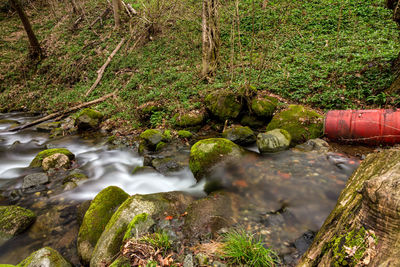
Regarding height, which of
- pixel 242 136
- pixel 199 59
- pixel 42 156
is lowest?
pixel 42 156

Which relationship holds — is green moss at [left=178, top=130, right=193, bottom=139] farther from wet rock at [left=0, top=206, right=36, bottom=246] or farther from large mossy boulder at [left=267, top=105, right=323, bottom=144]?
wet rock at [left=0, top=206, right=36, bottom=246]

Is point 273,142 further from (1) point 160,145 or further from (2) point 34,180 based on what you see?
(2) point 34,180

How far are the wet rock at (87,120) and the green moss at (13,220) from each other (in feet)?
15.7

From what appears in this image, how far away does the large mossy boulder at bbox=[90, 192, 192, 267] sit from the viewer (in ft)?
8.54

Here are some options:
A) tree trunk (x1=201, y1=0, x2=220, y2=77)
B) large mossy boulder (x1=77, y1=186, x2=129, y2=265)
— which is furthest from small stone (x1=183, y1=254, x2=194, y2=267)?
tree trunk (x1=201, y1=0, x2=220, y2=77)

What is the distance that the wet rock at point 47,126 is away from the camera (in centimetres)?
868

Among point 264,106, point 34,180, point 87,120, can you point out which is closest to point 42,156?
point 34,180

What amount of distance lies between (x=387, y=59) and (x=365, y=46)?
2103 mm

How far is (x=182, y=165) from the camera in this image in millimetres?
5352

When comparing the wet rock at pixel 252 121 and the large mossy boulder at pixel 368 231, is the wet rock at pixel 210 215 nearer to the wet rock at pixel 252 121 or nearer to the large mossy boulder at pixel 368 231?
the large mossy boulder at pixel 368 231

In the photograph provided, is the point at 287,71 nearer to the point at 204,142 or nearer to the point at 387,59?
the point at 387,59

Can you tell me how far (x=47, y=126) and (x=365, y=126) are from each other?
1099cm

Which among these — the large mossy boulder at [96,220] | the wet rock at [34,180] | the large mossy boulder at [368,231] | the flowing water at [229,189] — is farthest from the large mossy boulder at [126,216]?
the wet rock at [34,180]

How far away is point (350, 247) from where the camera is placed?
4.62 ft
